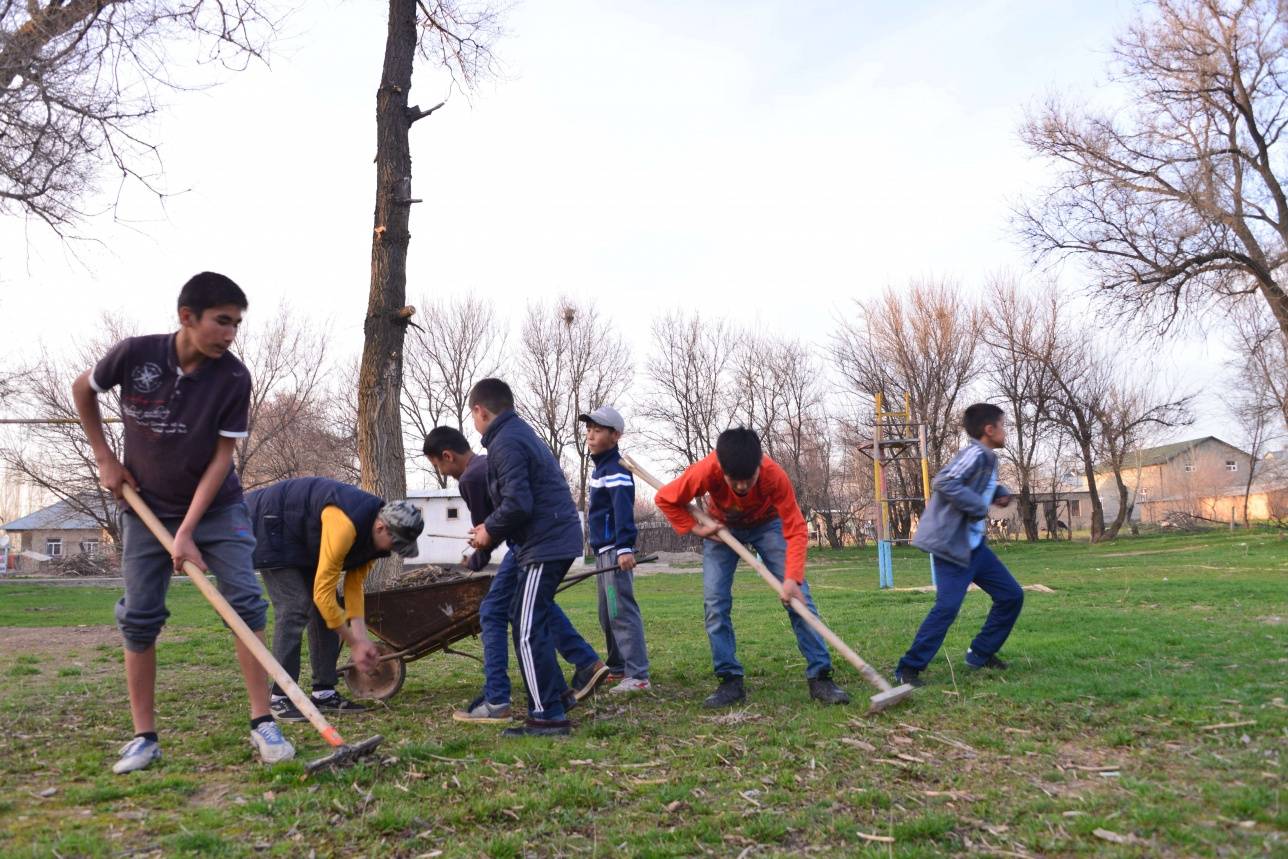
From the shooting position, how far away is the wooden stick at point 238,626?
12.9 ft

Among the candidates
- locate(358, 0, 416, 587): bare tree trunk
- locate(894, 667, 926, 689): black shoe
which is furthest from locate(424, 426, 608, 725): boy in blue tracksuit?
locate(358, 0, 416, 587): bare tree trunk

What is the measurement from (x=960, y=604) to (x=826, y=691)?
3.78ft

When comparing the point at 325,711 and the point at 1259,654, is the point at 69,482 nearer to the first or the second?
the point at 325,711

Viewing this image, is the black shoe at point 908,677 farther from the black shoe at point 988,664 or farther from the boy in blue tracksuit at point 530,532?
the boy in blue tracksuit at point 530,532

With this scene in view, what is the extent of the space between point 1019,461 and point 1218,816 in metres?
38.1

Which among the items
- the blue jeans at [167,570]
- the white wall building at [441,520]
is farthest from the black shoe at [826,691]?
the white wall building at [441,520]

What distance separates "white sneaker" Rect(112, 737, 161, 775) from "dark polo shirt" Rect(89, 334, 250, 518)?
3.28 feet

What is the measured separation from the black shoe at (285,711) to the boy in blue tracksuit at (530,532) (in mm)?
1326

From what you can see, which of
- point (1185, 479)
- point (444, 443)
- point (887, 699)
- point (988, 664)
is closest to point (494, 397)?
point (444, 443)

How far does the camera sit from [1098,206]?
24.6 metres

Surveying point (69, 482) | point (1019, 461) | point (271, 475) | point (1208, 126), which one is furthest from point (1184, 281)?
point (69, 482)

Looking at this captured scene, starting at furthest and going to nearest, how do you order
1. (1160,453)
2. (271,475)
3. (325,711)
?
(1160,453), (271,475), (325,711)

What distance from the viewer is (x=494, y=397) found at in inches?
205

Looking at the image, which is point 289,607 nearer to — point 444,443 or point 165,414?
point 444,443
